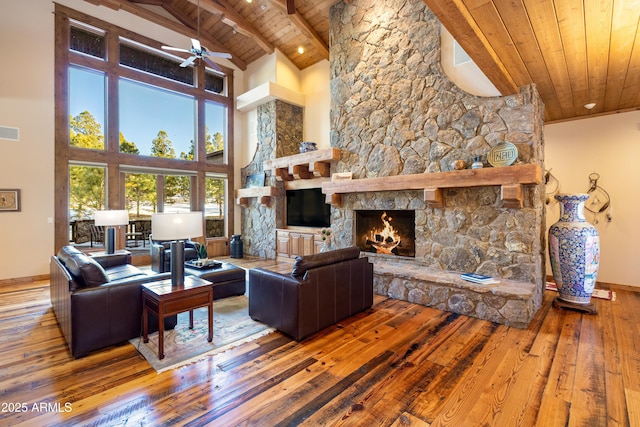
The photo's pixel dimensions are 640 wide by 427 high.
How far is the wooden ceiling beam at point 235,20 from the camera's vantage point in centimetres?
644

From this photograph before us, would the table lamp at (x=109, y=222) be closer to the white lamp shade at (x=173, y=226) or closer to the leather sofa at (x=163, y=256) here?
the leather sofa at (x=163, y=256)

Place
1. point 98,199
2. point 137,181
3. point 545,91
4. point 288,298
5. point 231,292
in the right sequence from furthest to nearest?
point 137,181 → point 98,199 → point 231,292 → point 545,91 → point 288,298

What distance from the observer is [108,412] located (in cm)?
196

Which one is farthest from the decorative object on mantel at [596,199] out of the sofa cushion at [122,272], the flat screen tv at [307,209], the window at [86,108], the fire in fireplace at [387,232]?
the window at [86,108]

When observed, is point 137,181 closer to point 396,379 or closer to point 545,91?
point 396,379

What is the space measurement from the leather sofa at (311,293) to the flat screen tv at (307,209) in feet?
10.2

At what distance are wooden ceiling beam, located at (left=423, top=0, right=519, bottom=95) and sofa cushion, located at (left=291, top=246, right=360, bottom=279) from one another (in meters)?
2.36

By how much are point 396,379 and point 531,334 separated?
6.07ft

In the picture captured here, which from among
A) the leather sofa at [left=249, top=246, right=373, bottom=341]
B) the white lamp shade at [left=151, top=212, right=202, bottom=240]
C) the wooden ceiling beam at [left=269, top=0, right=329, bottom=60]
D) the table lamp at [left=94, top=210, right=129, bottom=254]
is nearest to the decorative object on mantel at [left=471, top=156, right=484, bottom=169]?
the leather sofa at [left=249, top=246, right=373, bottom=341]

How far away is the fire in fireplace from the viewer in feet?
16.4

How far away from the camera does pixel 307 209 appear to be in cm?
720

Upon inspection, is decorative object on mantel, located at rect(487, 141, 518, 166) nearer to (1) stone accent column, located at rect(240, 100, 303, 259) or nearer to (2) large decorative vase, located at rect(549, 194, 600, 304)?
(2) large decorative vase, located at rect(549, 194, 600, 304)

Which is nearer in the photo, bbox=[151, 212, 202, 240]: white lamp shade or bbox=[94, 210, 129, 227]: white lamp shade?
bbox=[151, 212, 202, 240]: white lamp shade

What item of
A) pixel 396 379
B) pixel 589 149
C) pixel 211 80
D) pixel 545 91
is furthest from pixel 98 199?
pixel 589 149
